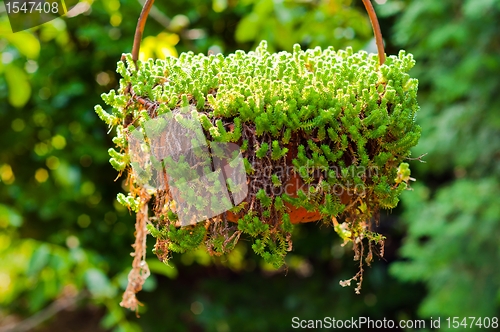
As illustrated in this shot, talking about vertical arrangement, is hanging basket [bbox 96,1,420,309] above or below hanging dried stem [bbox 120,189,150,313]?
above

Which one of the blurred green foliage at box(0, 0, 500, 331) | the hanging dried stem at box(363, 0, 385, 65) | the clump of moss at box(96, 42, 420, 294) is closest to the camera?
the clump of moss at box(96, 42, 420, 294)

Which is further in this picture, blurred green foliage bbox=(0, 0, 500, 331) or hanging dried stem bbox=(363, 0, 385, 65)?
blurred green foliage bbox=(0, 0, 500, 331)

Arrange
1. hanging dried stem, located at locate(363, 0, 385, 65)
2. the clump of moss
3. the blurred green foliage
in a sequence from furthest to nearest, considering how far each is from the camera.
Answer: the blurred green foliage < hanging dried stem, located at locate(363, 0, 385, 65) < the clump of moss

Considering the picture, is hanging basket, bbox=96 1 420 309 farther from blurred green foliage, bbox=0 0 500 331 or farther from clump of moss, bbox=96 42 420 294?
blurred green foliage, bbox=0 0 500 331

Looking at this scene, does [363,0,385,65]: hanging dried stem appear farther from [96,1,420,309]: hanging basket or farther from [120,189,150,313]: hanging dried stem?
[120,189,150,313]: hanging dried stem

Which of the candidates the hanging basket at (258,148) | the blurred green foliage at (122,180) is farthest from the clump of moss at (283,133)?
the blurred green foliage at (122,180)

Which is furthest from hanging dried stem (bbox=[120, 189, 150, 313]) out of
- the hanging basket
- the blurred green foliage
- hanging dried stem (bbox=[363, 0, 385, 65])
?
the blurred green foliage

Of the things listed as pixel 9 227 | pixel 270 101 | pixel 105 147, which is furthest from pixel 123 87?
pixel 9 227
